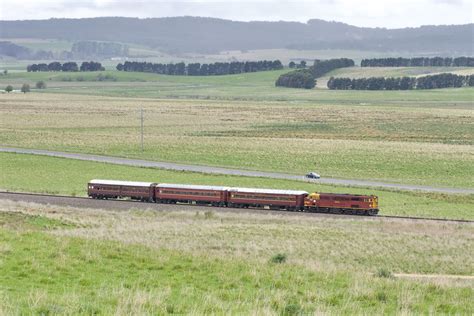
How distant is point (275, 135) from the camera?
128 meters

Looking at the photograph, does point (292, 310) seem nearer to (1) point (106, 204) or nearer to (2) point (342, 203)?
(2) point (342, 203)

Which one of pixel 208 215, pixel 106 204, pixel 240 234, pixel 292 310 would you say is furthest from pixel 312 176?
pixel 292 310

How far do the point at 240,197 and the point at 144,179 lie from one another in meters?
17.4

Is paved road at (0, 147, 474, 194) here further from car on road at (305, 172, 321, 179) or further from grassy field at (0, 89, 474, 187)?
grassy field at (0, 89, 474, 187)

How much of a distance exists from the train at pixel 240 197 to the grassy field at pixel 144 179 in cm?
312

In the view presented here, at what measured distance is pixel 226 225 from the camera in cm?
4569

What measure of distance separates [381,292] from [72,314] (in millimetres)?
7480

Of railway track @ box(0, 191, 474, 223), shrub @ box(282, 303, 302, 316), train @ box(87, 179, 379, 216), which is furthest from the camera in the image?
train @ box(87, 179, 379, 216)

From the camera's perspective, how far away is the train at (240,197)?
198ft

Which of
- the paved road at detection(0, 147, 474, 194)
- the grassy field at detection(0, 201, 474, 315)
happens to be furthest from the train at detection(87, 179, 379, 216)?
the grassy field at detection(0, 201, 474, 315)

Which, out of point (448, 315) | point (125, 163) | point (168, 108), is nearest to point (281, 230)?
point (448, 315)

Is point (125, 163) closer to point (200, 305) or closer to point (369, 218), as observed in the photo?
point (369, 218)

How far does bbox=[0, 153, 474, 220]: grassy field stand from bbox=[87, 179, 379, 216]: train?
3115 millimetres

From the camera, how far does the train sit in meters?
60.4
